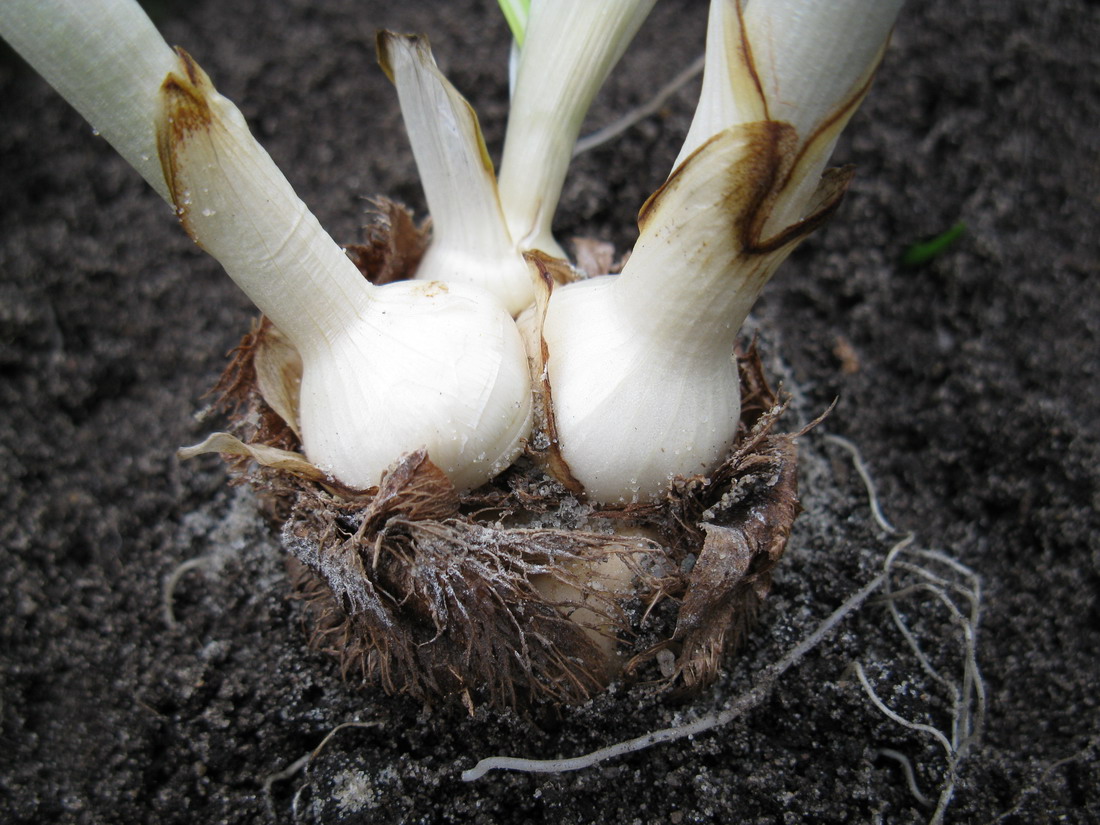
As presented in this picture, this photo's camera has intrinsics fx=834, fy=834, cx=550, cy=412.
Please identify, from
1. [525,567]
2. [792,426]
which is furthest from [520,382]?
[792,426]

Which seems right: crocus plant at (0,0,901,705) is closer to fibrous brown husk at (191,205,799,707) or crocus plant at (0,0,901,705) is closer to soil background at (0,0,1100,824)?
fibrous brown husk at (191,205,799,707)

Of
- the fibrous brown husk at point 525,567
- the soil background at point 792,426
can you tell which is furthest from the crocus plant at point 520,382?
the soil background at point 792,426

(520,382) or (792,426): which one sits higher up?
(520,382)

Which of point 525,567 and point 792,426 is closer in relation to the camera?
point 525,567

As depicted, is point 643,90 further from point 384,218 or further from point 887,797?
point 887,797

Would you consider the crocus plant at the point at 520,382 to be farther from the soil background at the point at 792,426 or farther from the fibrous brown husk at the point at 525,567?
the soil background at the point at 792,426

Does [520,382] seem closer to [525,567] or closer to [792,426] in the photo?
[525,567]

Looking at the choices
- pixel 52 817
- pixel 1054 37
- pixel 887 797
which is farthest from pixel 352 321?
pixel 1054 37
